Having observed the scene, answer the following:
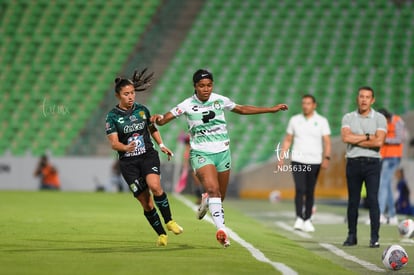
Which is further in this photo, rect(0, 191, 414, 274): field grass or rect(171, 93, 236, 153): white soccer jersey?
rect(171, 93, 236, 153): white soccer jersey

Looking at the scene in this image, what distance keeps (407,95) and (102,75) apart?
33.6 feet

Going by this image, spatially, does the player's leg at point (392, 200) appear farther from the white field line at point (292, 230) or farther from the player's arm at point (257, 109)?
the player's arm at point (257, 109)

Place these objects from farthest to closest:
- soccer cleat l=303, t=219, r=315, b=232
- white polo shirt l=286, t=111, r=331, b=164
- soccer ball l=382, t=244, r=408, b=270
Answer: white polo shirt l=286, t=111, r=331, b=164
soccer cleat l=303, t=219, r=315, b=232
soccer ball l=382, t=244, r=408, b=270

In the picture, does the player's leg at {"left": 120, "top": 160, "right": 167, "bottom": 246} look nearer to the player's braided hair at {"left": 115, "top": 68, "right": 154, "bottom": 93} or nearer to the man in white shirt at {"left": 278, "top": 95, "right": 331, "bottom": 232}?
the player's braided hair at {"left": 115, "top": 68, "right": 154, "bottom": 93}

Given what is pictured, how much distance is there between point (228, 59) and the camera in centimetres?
3344

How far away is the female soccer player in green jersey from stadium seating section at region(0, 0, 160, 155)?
809 inches

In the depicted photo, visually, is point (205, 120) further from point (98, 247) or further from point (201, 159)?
point (98, 247)

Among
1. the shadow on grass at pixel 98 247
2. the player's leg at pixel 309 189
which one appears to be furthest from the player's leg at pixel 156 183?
the player's leg at pixel 309 189

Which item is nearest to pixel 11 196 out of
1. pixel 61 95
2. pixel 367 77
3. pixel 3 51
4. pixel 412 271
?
pixel 61 95

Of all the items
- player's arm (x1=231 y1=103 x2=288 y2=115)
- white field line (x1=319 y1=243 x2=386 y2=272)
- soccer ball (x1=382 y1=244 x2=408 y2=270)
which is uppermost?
player's arm (x1=231 y1=103 x2=288 y2=115)

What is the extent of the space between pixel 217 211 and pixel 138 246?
103 centimetres

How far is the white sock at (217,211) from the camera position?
10.5m

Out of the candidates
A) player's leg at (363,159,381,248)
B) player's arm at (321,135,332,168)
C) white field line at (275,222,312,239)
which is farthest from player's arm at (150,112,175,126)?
player's arm at (321,135,332,168)

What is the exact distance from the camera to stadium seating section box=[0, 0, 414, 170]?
31.7m
